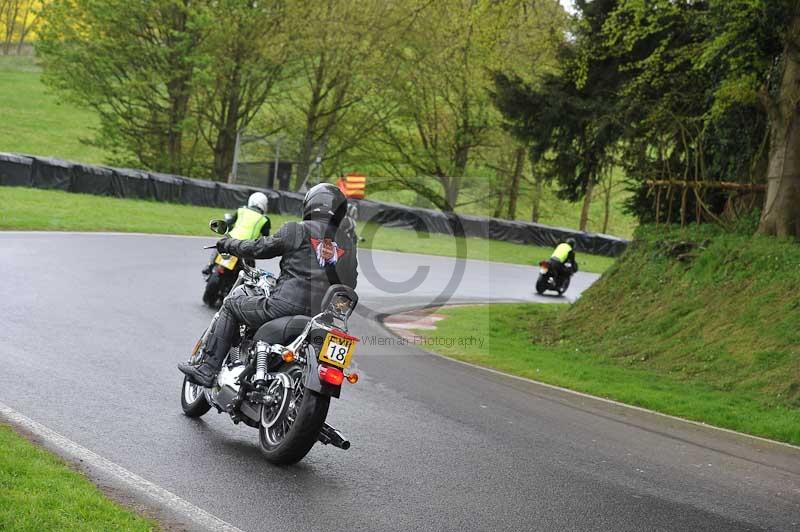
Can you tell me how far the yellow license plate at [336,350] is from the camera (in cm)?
645

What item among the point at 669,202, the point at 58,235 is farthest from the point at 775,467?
the point at 58,235

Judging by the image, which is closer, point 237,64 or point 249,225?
point 249,225

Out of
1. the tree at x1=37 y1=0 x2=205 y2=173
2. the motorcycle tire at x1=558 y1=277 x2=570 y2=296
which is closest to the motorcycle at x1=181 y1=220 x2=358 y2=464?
the motorcycle tire at x1=558 y1=277 x2=570 y2=296

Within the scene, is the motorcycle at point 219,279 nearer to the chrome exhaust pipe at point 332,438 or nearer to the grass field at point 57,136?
the chrome exhaust pipe at point 332,438

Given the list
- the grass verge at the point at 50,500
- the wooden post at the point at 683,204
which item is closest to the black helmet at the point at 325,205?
the grass verge at the point at 50,500

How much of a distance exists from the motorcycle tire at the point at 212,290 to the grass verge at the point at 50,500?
8689 millimetres

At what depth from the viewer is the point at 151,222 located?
29516 mm

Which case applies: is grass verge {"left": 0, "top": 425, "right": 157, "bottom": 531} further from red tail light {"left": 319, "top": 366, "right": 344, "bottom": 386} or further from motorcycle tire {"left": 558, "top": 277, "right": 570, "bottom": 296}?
motorcycle tire {"left": 558, "top": 277, "right": 570, "bottom": 296}

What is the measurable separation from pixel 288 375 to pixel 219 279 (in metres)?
8.09

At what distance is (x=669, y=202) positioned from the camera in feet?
63.4

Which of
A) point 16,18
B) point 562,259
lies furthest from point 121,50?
point 16,18

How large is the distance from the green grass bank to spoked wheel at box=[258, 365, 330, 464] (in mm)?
5830

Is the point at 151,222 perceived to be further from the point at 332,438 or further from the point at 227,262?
the point at 332,438

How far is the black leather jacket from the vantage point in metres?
7.12
